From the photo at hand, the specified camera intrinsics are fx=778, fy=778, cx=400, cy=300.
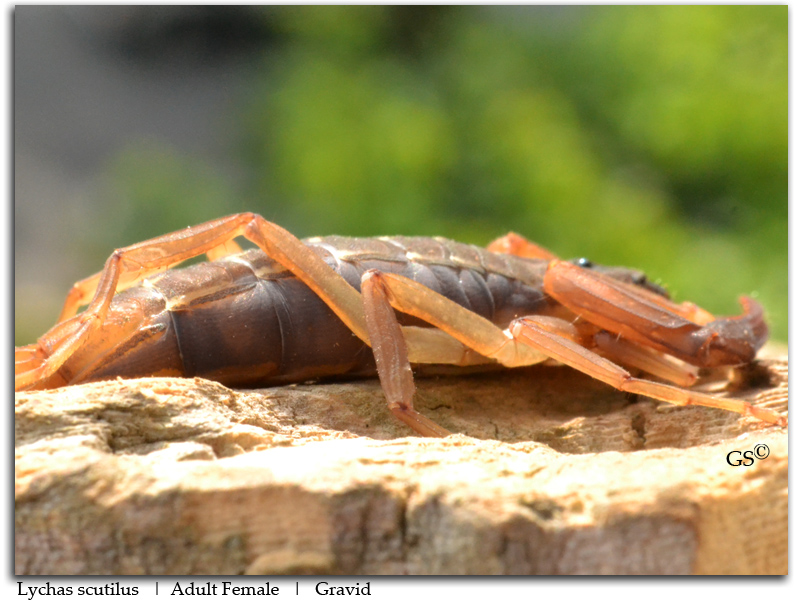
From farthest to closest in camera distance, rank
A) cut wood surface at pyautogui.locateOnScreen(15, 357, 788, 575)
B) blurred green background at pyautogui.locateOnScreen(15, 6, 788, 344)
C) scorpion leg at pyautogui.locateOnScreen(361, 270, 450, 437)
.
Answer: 1. blurred green background at pyautogui.locateOnScreen(15, 6, 788, 344)
2. scorpion leg at pyautogui.locateOnScreen(361, 270, 450, 437)
3. cut wood surface at pyautogui.locateOnScreen(15, 357, 788, 575)

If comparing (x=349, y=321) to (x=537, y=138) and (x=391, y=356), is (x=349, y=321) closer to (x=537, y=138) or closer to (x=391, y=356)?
(x=391, y=356)

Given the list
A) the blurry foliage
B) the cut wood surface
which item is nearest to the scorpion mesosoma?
the cut wood surface

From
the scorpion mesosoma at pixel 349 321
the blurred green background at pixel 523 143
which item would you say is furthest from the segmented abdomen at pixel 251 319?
the blurred green background at pixel 523 143

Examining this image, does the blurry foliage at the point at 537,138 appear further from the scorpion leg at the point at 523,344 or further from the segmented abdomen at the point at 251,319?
the scorpion leg at the point at 523,344

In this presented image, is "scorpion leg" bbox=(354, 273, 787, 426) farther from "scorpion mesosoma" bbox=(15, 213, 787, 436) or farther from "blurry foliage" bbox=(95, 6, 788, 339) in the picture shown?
"blurry foliage" bbox=(95, 6, 788, 339)

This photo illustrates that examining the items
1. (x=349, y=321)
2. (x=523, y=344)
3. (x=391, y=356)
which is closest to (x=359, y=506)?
(x=391, y=356)

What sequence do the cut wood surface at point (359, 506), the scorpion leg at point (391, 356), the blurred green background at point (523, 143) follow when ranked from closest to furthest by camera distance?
the cut wood surface at point (359, 506)
the scorpion leg at point (391, 356)
the blurred green background at point (523, 143)
